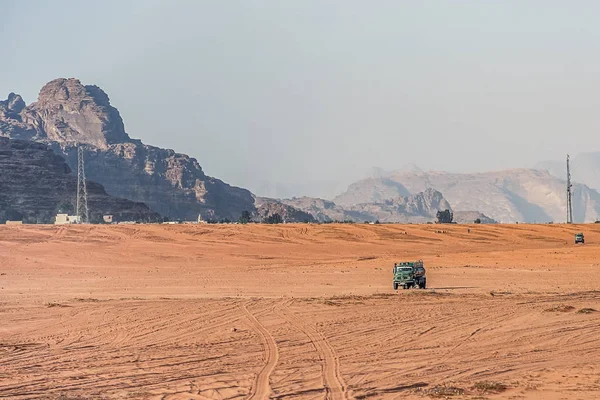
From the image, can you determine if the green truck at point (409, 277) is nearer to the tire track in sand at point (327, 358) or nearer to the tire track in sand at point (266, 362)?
the tire track in sand at point (327, 358)

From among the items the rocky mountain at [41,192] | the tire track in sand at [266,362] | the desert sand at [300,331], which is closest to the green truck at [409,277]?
the desert sand at [300,331]

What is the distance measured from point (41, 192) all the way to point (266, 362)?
155 meters

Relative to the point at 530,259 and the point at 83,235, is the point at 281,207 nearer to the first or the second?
the point at 83,235

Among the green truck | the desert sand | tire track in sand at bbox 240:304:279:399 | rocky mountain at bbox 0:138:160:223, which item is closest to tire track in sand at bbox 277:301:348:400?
the desert sand

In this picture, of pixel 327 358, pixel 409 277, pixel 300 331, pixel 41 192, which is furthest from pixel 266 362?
pixel 41 192

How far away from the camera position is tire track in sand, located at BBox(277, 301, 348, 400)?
1434 centimetres

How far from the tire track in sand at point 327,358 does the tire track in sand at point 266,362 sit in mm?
964

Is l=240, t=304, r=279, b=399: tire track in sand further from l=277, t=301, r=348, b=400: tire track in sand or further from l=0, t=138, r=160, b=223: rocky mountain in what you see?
l=0, t=138, r=160, b=223: rocky mountain

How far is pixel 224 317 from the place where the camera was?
2562cm

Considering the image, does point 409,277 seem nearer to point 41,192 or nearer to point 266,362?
point 266,362

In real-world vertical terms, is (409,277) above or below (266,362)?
above

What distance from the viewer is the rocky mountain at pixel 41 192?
6083 inches

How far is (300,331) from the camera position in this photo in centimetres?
2244

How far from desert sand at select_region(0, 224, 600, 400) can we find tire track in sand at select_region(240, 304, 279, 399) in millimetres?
54
